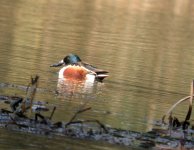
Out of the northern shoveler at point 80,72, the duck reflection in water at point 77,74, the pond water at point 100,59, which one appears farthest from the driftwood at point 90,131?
the northern shoveler at point 80,72

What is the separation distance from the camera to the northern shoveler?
23312 mm

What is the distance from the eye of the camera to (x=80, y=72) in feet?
77.8

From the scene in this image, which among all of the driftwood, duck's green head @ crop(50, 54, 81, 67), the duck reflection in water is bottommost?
the driftwood

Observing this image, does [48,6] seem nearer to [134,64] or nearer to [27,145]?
[134,64]

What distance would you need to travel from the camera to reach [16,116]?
1511cm

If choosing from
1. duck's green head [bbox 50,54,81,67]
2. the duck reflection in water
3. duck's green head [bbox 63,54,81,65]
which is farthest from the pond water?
duck's green head [bbox 63,54,81,65]

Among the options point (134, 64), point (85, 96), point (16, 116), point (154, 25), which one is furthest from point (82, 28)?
point (16, 116)

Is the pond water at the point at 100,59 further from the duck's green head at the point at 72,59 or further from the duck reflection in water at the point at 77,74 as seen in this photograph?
the duck's green head at the point at 72,59

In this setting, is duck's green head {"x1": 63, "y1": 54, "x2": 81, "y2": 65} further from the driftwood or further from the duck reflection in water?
the driftwood

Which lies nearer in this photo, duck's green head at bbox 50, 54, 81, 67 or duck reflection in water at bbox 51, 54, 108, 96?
duck reflection in water at bbox 51, 54, 108, 96

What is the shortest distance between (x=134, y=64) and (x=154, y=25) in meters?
20.5

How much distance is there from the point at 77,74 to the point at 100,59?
404 cm

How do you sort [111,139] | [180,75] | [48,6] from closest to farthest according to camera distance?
[111,139]
[180,75]
[48,6]

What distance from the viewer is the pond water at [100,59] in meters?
17.3
